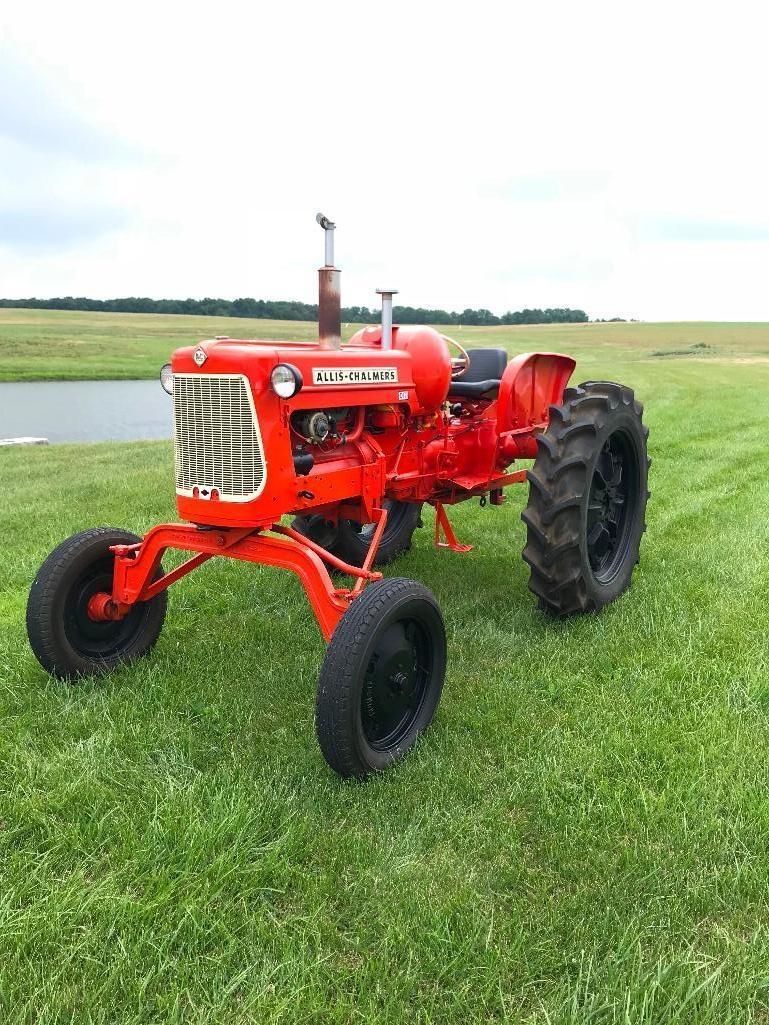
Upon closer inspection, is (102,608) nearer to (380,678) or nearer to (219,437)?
(219,437)

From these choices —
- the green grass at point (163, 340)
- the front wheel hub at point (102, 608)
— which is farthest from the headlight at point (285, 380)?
the green grass at point (163, 340)

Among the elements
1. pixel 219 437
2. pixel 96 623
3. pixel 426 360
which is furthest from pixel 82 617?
pixel 426 360

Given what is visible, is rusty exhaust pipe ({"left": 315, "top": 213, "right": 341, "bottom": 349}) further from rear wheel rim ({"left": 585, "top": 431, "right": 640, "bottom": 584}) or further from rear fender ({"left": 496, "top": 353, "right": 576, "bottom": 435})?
rear wheel rim ({"left": 585, "top": 431, "right": 640, "bottom": 584})

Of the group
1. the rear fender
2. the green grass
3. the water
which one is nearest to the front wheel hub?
the rear fender

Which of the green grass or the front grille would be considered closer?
the front grille

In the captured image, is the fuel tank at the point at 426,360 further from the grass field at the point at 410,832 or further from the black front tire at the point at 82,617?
the black front tire at the point at 82,617

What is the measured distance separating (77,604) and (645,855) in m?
2.58

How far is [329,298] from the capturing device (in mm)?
3559

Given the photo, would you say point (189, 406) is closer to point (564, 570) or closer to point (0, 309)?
point (564, 570)

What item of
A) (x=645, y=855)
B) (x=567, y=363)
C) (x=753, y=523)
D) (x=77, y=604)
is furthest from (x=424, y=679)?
(x=753, y=523)

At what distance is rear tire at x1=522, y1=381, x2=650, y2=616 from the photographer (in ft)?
13.0

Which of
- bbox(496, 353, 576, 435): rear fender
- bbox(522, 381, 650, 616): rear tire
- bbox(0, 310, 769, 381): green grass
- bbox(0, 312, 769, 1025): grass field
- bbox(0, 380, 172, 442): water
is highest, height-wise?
bbox(496, 353, 576, 435): rear fender

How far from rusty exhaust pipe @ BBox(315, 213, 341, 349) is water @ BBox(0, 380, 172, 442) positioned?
11.7 metres

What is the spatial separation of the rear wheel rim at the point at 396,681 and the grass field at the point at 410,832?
135mm
